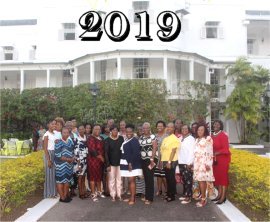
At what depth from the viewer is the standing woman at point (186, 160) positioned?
25.3ft

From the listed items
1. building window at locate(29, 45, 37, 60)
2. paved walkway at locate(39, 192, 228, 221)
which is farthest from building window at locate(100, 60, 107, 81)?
paved walkway at locate(39, 192, 228, 221)

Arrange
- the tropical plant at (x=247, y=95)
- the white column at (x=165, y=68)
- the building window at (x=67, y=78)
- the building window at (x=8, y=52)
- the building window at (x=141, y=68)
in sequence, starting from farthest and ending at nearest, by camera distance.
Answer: the building window at (x=8, y=52)
the building window at (x=67, y=78)
the building window at (x=141, y=68)
the tropical plant at (x=247, y=95)
the white column at (x=165, y=68)

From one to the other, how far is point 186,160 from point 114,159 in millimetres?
1540

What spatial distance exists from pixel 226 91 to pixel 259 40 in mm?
6773

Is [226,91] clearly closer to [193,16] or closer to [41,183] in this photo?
[193,16]

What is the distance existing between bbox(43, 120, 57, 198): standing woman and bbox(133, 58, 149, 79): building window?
13600 mm

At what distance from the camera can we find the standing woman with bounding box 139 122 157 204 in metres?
7.49

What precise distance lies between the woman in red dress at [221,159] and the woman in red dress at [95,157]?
241 cm

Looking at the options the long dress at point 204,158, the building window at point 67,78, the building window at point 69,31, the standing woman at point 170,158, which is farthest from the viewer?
the building window at point 69,31

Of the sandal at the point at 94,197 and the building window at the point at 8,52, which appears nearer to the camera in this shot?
the sandal at the point at 94,197

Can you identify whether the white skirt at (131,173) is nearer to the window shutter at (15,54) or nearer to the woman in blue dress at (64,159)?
the woman in blue dress at (64,159)

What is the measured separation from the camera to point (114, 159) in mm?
7812

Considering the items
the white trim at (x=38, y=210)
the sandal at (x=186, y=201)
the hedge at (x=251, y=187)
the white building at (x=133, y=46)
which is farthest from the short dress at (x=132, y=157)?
the white building at (x=133, y=46)

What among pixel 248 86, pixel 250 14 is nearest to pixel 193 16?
pixel 250 14
